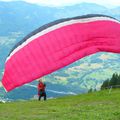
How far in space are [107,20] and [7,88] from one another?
6460 millimetres

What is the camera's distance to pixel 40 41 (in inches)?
934

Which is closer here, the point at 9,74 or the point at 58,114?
the point at 9,74

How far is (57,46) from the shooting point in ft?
77.1

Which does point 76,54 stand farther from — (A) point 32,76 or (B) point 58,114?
(B) point 58,114

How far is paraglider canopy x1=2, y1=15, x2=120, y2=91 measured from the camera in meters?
22.7

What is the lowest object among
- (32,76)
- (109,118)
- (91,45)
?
(109,118)

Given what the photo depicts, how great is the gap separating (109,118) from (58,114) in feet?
14.2

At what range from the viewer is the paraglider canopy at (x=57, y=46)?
22656 mm

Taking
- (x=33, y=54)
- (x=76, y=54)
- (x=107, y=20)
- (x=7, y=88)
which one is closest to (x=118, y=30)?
(x=107, y=20)

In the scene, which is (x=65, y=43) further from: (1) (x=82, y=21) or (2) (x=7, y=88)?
(2) (x=7, y=88)

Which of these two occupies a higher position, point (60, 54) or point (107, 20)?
point (107, 20)

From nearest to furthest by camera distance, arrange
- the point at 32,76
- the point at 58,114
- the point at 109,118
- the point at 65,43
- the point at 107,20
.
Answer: the point at 32,76, the point at 65,43, the point at 107,20, the point at 109,118, the point at 58,114

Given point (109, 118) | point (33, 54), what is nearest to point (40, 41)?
point (33, 54)

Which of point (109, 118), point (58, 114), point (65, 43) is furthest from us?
point (58, 114)
